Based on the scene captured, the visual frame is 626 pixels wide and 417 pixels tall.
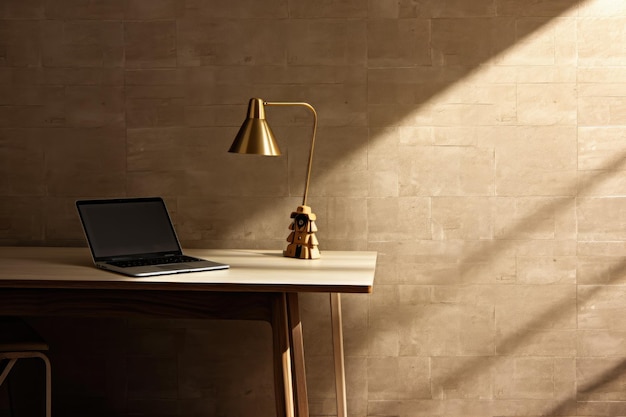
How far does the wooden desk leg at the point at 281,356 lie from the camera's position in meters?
2.61

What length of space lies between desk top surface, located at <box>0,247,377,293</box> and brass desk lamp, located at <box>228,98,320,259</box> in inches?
2.0

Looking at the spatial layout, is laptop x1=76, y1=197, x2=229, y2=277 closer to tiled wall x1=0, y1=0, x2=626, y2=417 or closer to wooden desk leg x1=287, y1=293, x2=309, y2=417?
wooden desk leg x1=287, y1=293, x2=309, y2=417

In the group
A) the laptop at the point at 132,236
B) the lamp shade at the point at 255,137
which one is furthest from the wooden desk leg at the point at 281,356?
the lamp shade at the point at 255,137

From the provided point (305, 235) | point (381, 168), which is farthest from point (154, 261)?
point (381, 168)

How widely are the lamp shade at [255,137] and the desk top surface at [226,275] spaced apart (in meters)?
0.41

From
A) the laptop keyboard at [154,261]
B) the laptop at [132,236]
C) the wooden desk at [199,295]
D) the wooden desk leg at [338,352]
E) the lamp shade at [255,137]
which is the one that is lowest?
the wooden desk leg at [338,352]

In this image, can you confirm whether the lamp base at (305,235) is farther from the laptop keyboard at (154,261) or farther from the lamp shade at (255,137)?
the laptop keyboard at (154,261)

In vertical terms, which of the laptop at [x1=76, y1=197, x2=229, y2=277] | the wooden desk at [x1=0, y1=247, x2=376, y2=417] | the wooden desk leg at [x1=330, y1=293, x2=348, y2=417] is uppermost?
the laptop at [x1=76, y1=197, x2=229, y2=277]

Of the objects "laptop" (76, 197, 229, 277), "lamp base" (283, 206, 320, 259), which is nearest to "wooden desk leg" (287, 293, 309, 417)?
"laptop" (76, 197, 229, 277)

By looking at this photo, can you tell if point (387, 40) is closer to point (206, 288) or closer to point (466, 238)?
point (466, 238)

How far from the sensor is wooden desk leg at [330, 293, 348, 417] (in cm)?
328

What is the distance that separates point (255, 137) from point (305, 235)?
41 centimetres

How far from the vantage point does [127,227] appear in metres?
3.07

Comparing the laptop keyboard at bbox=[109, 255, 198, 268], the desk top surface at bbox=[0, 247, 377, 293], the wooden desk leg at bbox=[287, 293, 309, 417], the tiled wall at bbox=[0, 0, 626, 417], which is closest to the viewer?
the desk top surface at bbox=[0, 247, 377, 293]
